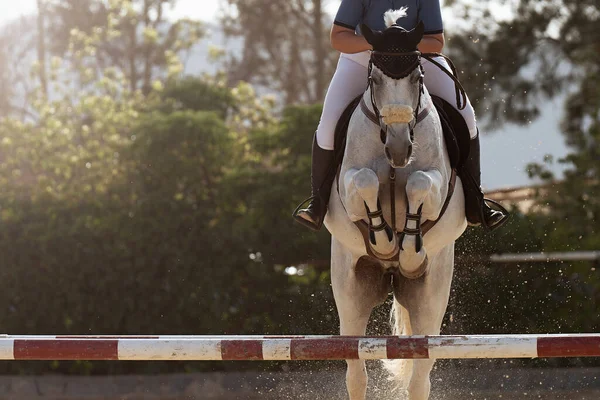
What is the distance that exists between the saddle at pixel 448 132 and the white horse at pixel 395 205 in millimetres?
69

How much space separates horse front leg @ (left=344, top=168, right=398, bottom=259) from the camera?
480 cm

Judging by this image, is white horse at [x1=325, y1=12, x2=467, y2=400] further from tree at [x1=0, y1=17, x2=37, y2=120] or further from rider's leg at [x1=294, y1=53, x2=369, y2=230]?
tree at [x1=0, y1=17, x2=37, y2=120]

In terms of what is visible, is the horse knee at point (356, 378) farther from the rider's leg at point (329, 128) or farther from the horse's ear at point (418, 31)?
the horse's ear at point (418, 31)

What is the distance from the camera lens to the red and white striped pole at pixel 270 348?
4266mm

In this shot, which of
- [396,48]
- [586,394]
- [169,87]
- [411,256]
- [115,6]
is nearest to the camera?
[396,48]

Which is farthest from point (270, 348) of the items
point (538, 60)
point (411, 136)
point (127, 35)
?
point (127, 35)

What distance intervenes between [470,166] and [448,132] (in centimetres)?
29

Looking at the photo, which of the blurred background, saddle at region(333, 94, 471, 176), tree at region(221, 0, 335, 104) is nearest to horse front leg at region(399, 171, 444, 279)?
saddle at region(333, 94, 471, 176)

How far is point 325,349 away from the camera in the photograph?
4348 mm

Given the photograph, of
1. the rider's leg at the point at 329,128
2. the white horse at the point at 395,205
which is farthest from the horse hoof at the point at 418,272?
the rider's leg at the point at 329,128

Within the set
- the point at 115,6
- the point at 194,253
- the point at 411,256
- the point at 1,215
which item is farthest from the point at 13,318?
the point at 115,6

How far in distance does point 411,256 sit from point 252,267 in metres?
4.68

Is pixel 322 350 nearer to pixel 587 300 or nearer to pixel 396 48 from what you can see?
pixel 396 48

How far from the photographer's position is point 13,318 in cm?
993
